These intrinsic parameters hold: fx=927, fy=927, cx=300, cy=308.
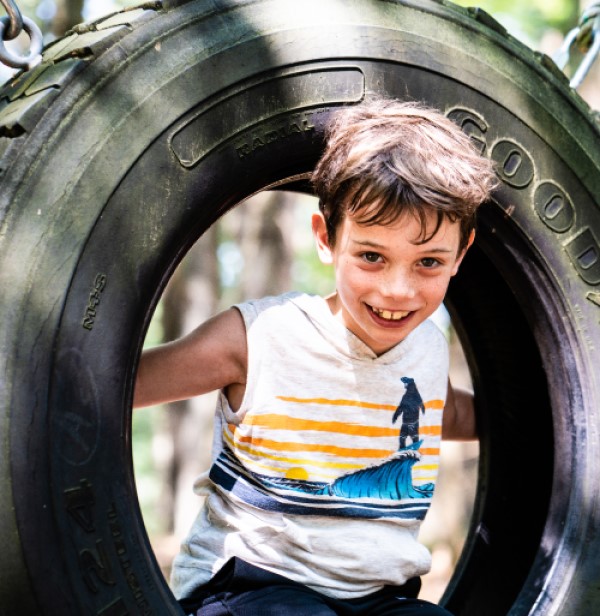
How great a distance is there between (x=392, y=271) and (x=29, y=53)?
2.66 feet

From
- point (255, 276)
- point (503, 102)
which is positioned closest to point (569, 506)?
point (503, 102)

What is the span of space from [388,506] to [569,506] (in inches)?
15.6

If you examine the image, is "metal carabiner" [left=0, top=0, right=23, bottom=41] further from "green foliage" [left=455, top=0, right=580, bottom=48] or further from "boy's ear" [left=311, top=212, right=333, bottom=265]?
"green foliage" [left=455, top=0, right=580, bottom=48]

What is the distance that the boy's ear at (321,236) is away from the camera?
1.99 m

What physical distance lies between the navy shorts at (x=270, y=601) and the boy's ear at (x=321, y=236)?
0.66m

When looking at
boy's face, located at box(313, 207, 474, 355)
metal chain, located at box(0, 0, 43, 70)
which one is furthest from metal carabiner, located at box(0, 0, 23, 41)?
boy's face, located at box(313, 207, 474, 355)

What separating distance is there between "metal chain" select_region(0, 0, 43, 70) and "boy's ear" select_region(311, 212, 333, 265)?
653mm

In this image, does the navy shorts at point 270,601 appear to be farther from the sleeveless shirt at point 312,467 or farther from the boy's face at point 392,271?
the boy's face at point 392,271

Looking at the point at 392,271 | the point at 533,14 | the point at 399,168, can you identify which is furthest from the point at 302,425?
the point at 533,14

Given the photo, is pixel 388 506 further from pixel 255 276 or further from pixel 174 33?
pixel 255 276

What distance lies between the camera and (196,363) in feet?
6.13

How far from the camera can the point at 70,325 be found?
1.52 metres

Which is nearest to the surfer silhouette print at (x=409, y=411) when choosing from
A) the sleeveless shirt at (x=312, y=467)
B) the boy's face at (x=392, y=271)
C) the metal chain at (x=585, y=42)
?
the sleeveless shirt at (x=312, y=467)

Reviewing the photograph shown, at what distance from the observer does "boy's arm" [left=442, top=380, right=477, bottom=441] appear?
7.81ft
